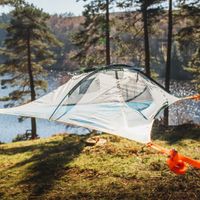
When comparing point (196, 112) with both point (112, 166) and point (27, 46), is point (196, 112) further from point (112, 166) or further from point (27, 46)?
point (112, 166)

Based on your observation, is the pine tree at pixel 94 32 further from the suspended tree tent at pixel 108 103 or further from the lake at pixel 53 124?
the lake at pixel 53 124

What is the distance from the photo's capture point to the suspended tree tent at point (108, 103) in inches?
287

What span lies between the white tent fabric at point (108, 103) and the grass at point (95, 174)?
5.02 ft

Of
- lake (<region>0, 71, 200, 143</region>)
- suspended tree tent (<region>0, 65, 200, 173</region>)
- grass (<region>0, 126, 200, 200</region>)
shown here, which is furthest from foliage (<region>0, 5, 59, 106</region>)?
suspended tree tent (<region>0, 65, 200, 173</region>)

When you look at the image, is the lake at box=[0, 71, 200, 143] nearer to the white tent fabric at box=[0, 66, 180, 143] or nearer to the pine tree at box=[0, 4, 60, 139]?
the pine tree at box=[0, 4, 60, 139]

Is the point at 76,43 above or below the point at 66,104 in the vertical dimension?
above

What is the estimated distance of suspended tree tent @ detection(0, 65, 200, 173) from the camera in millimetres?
7301

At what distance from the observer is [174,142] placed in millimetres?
12984

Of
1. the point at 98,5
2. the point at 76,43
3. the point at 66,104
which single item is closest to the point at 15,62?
the point at 76,43

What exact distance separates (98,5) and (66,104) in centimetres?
1478

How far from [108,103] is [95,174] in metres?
1.95

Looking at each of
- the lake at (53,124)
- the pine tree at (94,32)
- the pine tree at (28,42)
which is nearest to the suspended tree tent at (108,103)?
the pine tree at (94,32)

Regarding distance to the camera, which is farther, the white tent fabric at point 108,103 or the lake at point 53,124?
the lake at point 53,124

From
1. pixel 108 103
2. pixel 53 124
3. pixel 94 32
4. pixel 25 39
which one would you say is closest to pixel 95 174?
pixel 108 103
